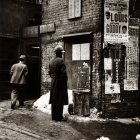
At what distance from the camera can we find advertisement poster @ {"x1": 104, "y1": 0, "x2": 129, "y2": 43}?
37.9 ft

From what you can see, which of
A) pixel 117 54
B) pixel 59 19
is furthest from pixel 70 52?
pixel 117 54

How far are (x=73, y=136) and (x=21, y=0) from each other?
890 cm

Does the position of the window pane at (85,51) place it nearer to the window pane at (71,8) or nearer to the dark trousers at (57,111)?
the window pane at (71,8)

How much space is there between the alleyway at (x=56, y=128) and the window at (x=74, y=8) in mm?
3640

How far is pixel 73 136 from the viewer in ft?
28.5

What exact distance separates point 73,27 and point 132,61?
2.43 m

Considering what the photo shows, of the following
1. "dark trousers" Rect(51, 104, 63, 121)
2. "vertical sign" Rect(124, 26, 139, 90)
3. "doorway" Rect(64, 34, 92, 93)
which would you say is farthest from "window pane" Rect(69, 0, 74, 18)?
"dark trousers" Rect(51, 104, 63, 121)

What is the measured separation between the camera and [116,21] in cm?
1166

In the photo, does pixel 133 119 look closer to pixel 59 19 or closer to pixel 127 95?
pixel 127 95

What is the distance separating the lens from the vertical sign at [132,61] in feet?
39.5

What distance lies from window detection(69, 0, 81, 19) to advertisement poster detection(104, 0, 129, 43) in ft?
4.41

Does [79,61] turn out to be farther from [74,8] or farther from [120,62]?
[74,8]

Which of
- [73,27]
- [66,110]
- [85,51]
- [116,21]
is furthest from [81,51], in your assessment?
[66,110]

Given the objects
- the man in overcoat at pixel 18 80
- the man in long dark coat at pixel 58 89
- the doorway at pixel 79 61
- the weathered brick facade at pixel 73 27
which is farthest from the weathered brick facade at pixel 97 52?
the man in overcoat at pixel 18 80
